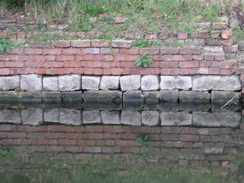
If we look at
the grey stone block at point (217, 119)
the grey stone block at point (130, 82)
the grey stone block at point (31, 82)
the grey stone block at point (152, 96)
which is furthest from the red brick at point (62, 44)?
the grey stone block at point (217, 119)

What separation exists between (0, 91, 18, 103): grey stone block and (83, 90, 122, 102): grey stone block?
117cm

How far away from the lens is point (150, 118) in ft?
19.9

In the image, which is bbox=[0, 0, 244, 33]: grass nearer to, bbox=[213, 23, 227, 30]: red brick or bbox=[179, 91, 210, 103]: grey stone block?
bbox=[213, 23, 227, 30]: red brick

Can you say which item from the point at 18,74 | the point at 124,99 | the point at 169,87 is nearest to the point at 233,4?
the point at 169,87

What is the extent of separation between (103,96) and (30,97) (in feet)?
4.04

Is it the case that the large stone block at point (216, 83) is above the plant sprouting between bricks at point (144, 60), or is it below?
below

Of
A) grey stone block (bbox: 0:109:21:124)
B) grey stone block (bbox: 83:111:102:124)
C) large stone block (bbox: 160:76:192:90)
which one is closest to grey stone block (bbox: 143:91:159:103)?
large stone block (bbox: 160:76:192:90)

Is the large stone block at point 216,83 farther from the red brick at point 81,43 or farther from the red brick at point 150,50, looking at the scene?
the red brick at point 81,43

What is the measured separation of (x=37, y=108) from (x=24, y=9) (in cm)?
210

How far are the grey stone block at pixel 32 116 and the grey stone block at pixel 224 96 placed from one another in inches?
109

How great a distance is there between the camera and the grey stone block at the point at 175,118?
579 cm

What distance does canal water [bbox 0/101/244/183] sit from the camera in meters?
4.11

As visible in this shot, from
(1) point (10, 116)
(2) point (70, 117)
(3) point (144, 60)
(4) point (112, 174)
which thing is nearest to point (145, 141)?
(4) point (112, 174)

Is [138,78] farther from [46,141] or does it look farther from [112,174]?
[112,174]
